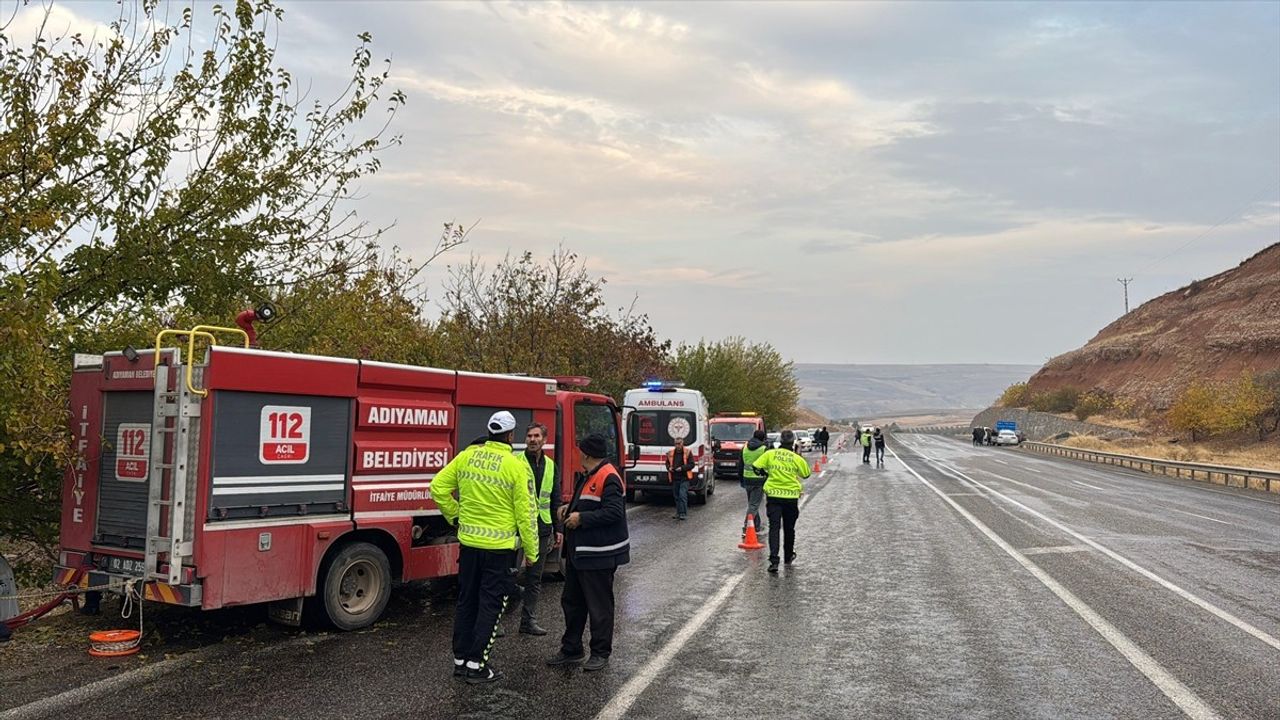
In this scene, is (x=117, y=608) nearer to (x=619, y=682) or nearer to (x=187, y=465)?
(x=187, y=465)

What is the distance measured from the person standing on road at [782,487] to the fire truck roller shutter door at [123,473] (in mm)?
6975

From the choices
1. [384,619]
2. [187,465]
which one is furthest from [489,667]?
[187,465]

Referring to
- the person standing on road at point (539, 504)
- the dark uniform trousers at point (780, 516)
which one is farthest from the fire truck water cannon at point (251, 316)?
the dark uniform trousers at point (780, 516)

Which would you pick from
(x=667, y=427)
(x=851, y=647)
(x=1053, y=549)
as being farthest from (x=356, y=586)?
(x=667, y=427)

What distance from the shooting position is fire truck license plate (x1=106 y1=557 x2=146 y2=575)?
6918 millimetres

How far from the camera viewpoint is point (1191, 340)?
81688mm

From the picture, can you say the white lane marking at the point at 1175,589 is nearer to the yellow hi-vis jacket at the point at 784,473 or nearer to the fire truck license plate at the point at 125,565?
the yellow hi-vis jacket at the point at 784,473

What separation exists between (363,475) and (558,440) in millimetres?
A: 3269

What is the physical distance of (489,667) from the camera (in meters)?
6.56

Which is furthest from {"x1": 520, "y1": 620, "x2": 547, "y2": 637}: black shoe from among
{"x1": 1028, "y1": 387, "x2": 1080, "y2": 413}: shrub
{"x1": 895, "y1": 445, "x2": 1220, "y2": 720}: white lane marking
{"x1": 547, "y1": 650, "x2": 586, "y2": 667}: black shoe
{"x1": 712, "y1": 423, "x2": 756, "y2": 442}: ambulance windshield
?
{"x1": 1028, "y1": 387, "x2": 1080, "y2": 413}: shrub

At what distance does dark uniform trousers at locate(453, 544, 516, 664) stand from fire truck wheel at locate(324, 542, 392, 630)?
158 centimetres

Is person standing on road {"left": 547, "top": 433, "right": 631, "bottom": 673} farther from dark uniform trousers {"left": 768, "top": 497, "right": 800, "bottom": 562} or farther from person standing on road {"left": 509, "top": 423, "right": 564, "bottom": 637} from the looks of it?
dark uniform trousers {"left": 768, "top": 497, "right": 800, "bottom": 562}

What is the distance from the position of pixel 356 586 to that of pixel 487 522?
219cm

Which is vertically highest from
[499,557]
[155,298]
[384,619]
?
[155,298]
